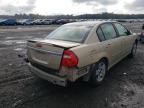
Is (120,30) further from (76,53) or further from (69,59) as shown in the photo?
(69,59)

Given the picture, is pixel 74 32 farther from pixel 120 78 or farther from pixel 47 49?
pixel 120 78

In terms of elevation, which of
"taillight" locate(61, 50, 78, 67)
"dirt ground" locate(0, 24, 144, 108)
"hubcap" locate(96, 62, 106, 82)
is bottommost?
A: "dirt ground" locate(0, 24, 144, 108)

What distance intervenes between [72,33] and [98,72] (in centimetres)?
125

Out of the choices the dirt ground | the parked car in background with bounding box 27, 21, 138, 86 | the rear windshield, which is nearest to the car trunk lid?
the parked car in background with bounding box 27, 21, 138, 86

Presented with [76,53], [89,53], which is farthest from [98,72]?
[76,53]

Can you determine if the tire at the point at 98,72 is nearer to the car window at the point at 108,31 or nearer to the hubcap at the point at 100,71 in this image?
the hubcap at the point at 100,71

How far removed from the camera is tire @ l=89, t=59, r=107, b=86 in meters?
4.07

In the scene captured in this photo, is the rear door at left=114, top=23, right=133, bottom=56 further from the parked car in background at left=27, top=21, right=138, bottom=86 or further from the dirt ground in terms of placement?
the dirt ground

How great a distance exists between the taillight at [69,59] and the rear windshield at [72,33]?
28.0 inches

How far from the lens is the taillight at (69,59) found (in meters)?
3.44

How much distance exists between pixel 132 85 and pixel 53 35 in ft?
8.60

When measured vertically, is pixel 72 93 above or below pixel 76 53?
below

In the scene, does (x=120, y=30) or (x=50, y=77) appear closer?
(x=50, y=77)

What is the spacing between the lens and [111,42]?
4.85 m
